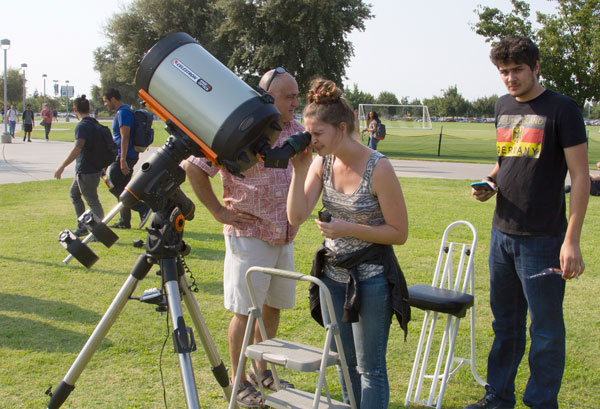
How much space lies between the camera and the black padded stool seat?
3.47 meters

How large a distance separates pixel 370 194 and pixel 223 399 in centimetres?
177

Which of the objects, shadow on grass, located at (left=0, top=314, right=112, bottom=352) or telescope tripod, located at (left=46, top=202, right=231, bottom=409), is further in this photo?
shadow on grass, located at (left=0, top=314, right=112, bottom=352)

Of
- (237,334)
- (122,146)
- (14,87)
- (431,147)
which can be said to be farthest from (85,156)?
(14,87)

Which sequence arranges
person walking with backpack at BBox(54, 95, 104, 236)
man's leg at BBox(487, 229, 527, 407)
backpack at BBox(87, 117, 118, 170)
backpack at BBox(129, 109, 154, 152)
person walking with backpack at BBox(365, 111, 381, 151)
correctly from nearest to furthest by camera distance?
man's leg at BBox(487, 229, 527, 407) → person walking with backpack at BBox(54, 95, 104, 236) → backpack at BBox(87, 117, 118, 170) → backpack at BBox(129, 109, 154, 152) → person walking with backpack at BBox(365, 111, 381, 151)

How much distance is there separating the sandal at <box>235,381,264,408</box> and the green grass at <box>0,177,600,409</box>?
16 cm

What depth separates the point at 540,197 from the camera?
3.23 meters

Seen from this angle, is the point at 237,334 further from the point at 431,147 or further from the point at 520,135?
the point at 431,147

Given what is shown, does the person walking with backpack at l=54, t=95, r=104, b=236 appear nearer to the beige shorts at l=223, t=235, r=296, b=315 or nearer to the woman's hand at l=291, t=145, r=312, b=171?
the beige shorts at l=223, t=235, r=296, b=315

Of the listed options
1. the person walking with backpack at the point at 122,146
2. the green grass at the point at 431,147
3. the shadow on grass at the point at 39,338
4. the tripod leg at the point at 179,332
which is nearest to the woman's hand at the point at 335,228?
the tripod leg at the point at 179,332

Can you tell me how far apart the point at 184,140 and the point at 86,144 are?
5538 millimetres

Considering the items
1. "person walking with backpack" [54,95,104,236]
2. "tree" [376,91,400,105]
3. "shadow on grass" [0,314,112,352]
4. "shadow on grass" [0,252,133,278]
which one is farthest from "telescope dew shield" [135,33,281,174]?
"tree" [376,91,400,105]

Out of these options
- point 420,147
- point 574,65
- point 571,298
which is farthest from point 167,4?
point 571,298

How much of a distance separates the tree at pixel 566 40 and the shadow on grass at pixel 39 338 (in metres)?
20.7

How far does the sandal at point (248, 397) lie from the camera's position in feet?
11.7
